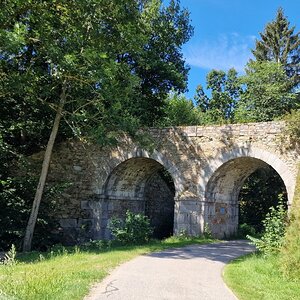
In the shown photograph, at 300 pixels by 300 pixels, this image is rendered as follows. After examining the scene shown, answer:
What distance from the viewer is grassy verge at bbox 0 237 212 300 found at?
4.71 meters

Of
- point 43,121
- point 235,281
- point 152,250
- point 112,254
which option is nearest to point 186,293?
point 235,281

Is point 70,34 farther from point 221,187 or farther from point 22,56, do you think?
point 221,187

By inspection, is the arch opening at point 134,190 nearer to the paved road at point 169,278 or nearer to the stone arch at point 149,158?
the stone arch at point 149,158

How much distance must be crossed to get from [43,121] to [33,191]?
248 cm

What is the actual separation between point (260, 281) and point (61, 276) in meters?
3.12

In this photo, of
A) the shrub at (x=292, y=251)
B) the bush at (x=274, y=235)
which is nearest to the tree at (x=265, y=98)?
the bush at (x=274, y=235)

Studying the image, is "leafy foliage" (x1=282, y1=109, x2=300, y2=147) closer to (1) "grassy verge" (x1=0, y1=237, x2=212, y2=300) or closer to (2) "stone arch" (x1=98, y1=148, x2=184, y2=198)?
(2) "stone arch" (x1=98, y1=148, x2=184, y2=198)

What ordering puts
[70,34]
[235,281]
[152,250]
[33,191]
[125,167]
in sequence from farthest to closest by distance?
[125,167], [33,191], [70,34], [152,250], [235,281]

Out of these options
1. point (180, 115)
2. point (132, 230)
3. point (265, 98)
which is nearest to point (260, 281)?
point (132, 230)

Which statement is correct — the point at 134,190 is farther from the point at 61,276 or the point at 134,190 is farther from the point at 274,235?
the point at 61,276

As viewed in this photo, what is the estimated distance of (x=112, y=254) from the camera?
28.3 ft

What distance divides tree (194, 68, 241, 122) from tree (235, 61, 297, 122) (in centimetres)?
501

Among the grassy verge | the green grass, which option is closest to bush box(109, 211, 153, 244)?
the grassy verge

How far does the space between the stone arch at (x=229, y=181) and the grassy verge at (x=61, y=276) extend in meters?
4.37
